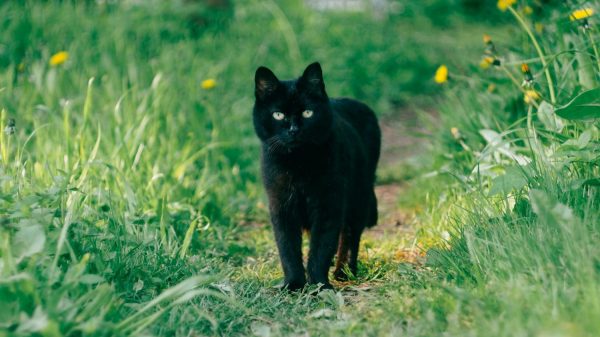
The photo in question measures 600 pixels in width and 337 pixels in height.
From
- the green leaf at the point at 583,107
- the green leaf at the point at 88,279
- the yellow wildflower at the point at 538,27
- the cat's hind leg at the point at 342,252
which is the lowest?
the cat's hind leg at the point at 342,252

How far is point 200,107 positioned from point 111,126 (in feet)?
3.66

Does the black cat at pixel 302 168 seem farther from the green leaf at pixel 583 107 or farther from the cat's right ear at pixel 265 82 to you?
the green leaf at pixel 583 107

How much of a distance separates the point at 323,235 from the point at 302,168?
31cm

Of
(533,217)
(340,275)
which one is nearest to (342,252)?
(340,275)

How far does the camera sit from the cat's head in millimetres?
3102

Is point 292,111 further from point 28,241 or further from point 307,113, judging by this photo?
point 28,241

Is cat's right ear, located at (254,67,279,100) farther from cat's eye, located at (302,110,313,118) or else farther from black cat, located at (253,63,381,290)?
cat's eye, located at (302,110,313,118)

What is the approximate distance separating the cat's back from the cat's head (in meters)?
0.50

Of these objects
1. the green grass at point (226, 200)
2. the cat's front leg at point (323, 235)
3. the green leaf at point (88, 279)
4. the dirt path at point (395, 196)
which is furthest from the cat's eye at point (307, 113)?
the green leaf at point (88, 279)

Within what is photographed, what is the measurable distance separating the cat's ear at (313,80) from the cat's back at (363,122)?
48 cm

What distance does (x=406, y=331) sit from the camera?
2.24 metres

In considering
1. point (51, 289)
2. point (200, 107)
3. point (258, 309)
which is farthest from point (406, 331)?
point (200, 107)

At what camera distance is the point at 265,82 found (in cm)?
321

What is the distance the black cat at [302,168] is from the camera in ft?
10.2
